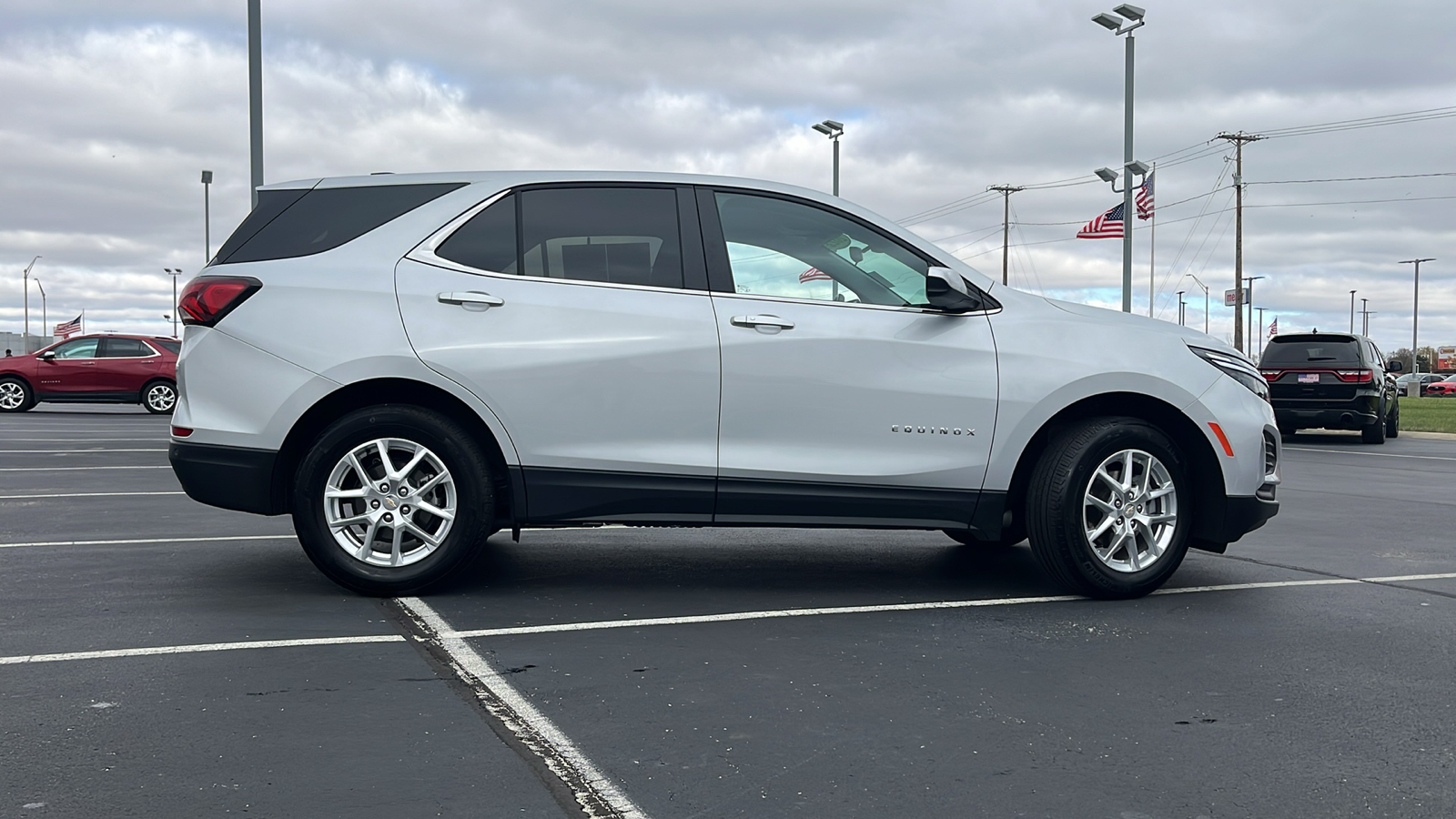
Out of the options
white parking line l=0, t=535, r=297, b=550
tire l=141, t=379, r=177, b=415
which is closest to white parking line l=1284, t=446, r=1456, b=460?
white parking line l=0, t=535, r=297, b=550

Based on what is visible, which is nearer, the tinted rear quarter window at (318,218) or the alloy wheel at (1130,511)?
the tinted rear quarter window at (318,218)

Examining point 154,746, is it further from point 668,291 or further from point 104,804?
point 668,291

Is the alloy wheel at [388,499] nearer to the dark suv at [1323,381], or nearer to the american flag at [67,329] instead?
the dark suv at [1323,381]

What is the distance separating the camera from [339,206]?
5.66 m

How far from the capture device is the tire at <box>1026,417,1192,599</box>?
221 inches

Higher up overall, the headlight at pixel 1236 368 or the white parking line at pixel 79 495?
the headlight at pixel 1236 368

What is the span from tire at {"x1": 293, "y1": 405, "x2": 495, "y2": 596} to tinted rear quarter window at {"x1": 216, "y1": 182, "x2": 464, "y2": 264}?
2.71ft

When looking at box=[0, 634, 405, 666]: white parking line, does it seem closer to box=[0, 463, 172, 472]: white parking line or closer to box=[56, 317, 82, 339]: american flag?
box=[0, 463, 172, 472]: white parking line

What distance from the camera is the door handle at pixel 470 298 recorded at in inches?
212

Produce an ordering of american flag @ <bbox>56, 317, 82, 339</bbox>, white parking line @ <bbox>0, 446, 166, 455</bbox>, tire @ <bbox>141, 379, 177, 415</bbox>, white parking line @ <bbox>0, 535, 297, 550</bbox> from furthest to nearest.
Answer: american flag @ <bbox>56, 317, 82, 339</bbox>, tire @ <bbox>141, 379, 177, 415</bbox>, white parking line @ <bbox>0, 446, 166, 455</bbox>, white parking line @ <bbox>0, 535, 297, 550</bbox>

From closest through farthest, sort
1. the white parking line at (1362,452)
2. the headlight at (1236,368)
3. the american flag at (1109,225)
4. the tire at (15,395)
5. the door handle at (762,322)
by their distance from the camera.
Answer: the door handle at (762,322)
the headlight at (1236,368)
the white parking line at (1362,452)
the tire at (15,395)
the american flag at (1109,225)

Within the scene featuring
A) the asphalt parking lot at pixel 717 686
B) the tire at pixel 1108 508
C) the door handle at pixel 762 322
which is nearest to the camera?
the asphalt parking lot at pixel 717 686

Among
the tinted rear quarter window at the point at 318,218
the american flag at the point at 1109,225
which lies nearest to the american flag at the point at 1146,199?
the american flag at the point at 1109,225

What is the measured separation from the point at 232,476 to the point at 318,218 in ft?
3.97
